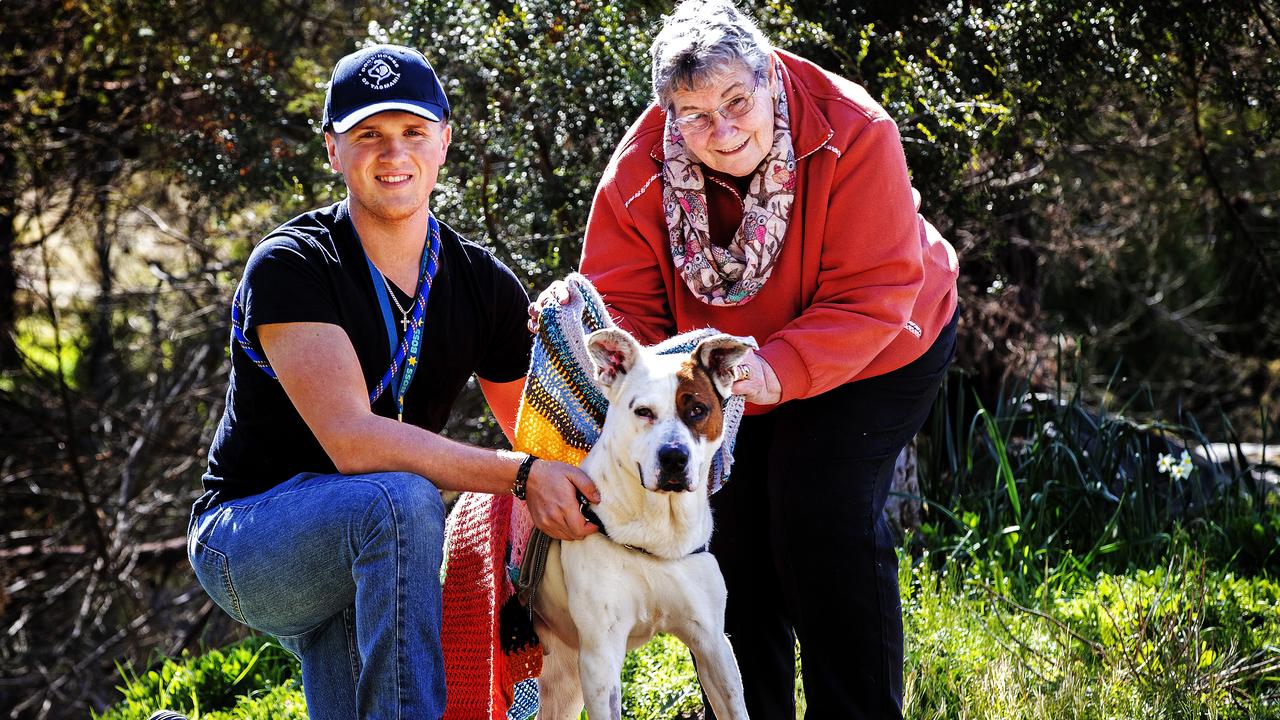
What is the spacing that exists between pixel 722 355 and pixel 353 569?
98cm

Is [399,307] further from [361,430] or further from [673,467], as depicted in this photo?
[673,467]

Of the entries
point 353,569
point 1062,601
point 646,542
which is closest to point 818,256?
point 646,542

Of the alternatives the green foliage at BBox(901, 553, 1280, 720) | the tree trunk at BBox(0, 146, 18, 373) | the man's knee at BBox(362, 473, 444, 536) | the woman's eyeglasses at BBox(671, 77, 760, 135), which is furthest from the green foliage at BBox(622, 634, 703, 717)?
the tree trunk at BBox(0, 146, 18, 373)

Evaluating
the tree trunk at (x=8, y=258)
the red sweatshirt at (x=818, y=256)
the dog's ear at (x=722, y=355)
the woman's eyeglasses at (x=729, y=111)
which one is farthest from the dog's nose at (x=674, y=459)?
the tree trunk at (x=8, y=258)

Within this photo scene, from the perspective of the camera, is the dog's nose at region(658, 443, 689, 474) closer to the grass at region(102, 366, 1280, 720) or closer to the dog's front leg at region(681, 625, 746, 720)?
the dog's front leg at region(681, 625, 746, 720)

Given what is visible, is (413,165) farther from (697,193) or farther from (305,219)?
(697,193)

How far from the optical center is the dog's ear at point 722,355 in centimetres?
274

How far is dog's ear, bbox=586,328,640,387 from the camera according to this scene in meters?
2.80

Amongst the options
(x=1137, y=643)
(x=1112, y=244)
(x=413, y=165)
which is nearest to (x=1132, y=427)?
(x=1137, y=643)

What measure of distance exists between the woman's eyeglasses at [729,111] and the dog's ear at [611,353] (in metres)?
0.56

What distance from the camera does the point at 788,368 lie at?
283 centimetres

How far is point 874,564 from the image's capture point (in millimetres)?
2914

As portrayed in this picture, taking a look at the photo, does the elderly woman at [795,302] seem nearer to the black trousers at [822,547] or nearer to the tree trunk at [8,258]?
the black trousers at [822,547]

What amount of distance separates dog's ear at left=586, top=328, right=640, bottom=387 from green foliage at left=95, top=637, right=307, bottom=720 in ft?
7.05
